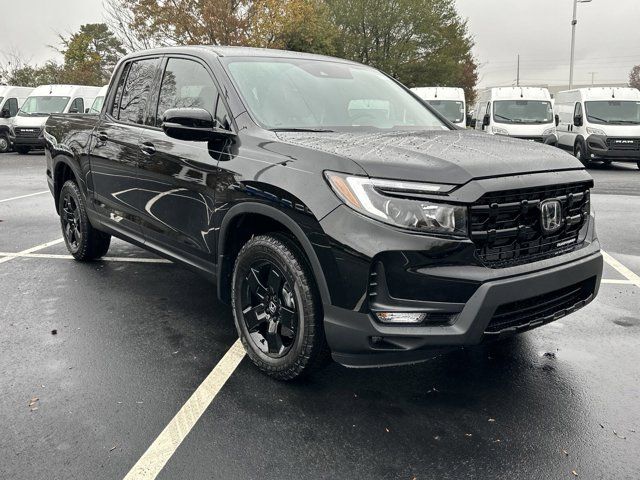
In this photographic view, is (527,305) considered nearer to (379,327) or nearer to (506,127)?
(379,327)

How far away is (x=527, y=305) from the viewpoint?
2.84 metres

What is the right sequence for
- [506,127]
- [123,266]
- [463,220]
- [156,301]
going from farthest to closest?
[506,127] < [123,266] < [156,301] < [463,220]

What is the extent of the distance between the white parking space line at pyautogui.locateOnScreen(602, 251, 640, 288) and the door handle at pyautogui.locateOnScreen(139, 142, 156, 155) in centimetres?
402

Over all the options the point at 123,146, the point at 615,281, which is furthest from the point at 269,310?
the point at 615,281

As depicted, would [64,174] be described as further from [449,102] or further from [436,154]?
[449,102]

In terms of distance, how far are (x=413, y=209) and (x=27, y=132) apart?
21056 millimetres

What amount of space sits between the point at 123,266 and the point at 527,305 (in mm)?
4101

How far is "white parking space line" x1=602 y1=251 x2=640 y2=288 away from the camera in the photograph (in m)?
5.34

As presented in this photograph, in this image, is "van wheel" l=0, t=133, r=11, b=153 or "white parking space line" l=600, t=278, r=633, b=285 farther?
"van wheel" l=0, t=133, r=11, b=153

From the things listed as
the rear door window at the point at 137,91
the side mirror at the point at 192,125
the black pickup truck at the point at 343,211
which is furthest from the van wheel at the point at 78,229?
the side mirror at the point at 192,125

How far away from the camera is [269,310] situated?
3326 mm

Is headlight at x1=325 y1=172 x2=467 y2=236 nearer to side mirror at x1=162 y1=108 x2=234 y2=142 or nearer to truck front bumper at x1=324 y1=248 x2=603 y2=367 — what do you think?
truck front bumper at x1=324 y1=248 x2=603 y2=367

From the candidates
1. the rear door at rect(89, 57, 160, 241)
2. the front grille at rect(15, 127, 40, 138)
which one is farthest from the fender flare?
the front grille at rect(15, 127, 40, 138)

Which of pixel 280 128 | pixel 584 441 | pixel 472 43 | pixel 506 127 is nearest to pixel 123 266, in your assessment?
pixel 280 128
